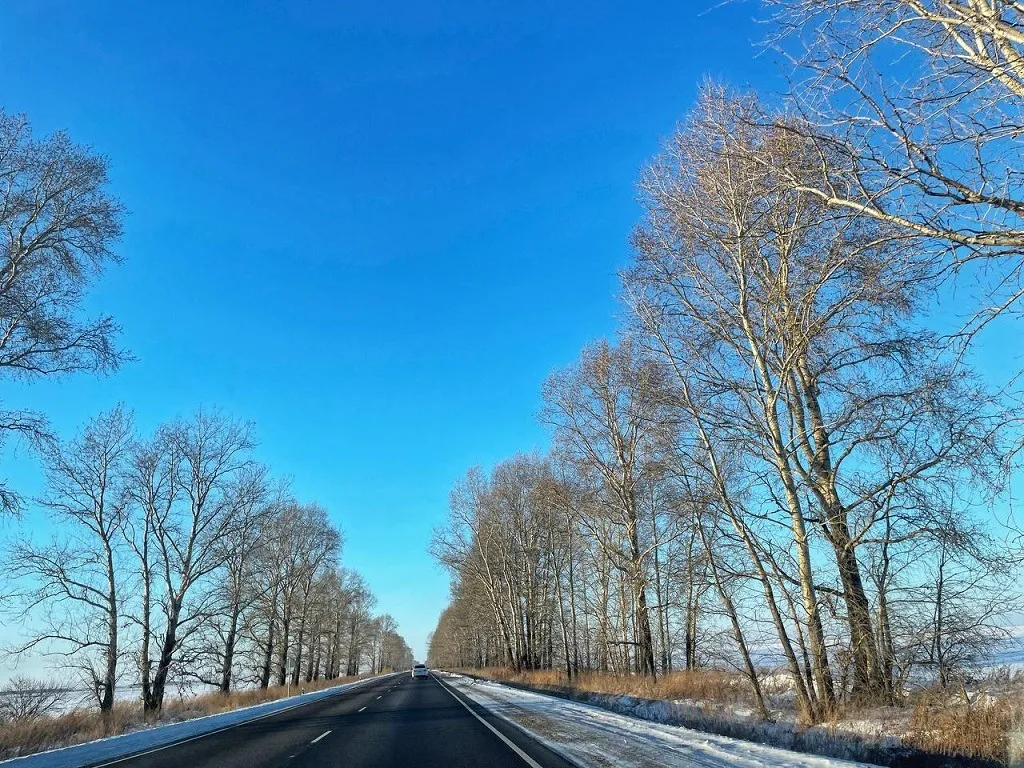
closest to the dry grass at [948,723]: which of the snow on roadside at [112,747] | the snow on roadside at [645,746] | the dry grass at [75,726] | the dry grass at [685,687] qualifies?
the snow on roadside at [645,746]

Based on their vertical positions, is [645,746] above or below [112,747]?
above

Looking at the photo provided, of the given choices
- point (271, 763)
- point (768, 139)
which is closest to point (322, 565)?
point (271, 763)

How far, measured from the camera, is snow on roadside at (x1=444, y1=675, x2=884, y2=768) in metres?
7.48

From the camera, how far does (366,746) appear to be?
11.2m

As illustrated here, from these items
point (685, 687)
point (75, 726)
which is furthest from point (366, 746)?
point (685, 687)

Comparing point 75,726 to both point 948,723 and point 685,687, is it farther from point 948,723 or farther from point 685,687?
point 948,723

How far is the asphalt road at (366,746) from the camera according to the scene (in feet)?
30.0

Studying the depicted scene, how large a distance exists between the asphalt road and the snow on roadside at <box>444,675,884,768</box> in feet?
1.71

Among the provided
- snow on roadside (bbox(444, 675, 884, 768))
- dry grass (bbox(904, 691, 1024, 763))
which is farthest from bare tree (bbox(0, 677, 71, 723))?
dry grass (bbox(904, 691, 1024, 763))

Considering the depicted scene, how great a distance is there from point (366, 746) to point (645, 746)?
5.27 m

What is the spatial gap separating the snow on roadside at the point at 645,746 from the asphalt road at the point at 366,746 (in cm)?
52

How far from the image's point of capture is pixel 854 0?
562cm

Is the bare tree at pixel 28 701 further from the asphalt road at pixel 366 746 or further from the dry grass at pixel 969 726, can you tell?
the dry grass at pixel 969 726

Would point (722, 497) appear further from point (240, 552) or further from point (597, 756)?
point (240, 552)
